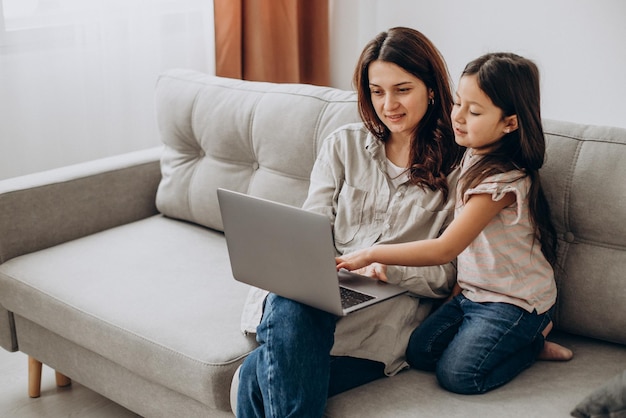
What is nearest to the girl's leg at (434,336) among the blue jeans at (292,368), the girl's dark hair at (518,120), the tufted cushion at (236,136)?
the blue jeans at (292,368)

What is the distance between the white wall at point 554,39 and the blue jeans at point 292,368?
5.10 ft

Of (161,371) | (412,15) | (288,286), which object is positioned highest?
(412,15)

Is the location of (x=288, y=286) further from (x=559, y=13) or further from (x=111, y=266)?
(x=559, y=13)

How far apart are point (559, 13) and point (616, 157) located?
1225mm

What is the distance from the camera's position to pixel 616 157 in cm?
168

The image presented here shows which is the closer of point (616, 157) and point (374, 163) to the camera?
point (616, 157)

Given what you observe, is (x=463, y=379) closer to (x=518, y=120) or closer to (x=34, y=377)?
(x=518, y=120)

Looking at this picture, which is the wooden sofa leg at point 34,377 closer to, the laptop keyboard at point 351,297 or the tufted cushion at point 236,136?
the tufted cushion at point 236,136

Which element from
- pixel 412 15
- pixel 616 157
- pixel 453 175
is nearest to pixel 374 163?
pixel 453 175

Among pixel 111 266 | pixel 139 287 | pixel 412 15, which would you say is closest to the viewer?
pixel 139 287

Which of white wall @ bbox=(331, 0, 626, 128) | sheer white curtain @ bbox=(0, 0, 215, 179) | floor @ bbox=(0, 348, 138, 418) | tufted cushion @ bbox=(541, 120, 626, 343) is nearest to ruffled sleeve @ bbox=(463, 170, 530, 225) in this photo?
tufted cushion @ bbox=(541, 120, 626, 343)

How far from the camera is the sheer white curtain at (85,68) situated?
279 cm

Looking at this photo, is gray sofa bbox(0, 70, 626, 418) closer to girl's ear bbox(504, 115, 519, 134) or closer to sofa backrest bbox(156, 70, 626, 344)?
sofa backrest bbox(156, 70, 626, 344)

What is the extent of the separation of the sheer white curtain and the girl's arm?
5.33 ft
